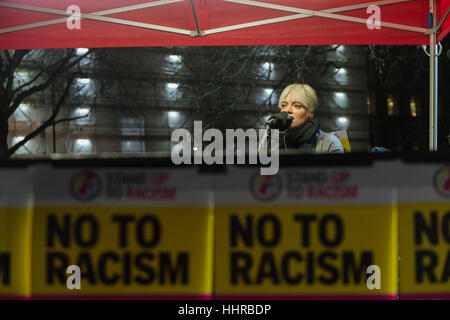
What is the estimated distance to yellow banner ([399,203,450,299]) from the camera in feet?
5.17

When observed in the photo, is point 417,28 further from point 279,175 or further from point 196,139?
point 196,139

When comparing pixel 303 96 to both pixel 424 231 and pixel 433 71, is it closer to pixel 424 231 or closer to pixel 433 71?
pixel 433 71

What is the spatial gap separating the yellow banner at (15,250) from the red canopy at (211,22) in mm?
2784

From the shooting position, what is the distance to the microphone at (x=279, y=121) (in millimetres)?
2839

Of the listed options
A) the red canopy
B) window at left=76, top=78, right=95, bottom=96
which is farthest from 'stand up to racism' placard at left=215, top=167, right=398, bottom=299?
window at left=76, top=78, right=95, bottom=96

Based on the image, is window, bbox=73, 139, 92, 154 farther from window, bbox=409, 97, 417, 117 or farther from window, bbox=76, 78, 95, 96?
window, bbox=409, 97, 417, 117

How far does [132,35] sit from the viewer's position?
4.30 metres

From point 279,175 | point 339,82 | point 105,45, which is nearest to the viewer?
point 279,175

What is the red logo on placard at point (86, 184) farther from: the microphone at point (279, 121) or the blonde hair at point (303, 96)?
the blonde hair at point (303, 96)

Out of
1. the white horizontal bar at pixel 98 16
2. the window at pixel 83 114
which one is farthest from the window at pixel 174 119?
the white horizontal bar at pixel 98 16

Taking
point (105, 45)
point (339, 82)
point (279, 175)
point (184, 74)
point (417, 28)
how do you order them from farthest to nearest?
point (339, 82), point (184, 74), point (105, 45), point (417, 28), point (279, 175)

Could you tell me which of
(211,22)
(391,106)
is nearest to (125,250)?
(211,22)
